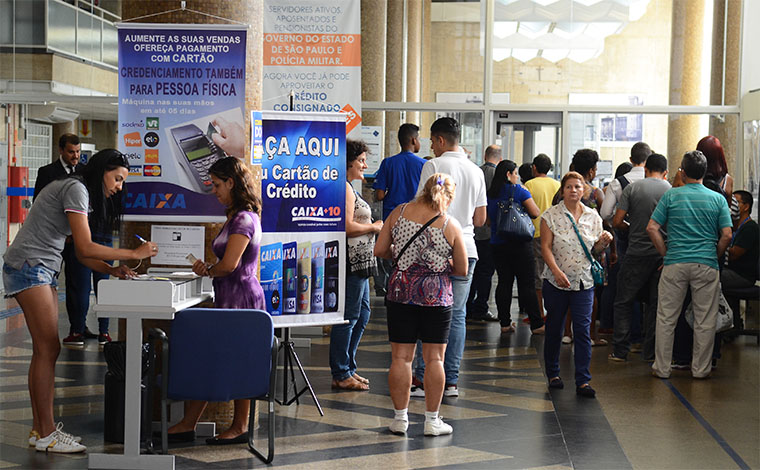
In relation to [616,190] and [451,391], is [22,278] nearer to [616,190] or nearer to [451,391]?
[451,391]

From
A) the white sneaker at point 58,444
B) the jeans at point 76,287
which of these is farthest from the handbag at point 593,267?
the jeans at point 76,287

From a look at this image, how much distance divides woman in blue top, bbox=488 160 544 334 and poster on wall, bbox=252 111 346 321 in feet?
10.7

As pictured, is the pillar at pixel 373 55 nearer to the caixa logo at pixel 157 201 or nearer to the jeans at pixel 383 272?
the jeans at pixel 383 272

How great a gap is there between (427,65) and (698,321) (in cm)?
593

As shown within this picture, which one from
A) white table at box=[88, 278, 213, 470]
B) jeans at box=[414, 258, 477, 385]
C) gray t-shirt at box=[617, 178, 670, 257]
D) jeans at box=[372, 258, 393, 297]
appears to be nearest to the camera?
white table at box=[88, 278, 213, 470]

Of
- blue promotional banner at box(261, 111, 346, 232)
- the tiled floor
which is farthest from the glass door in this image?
blue promotional banner at box(261, 111, 346, 232)

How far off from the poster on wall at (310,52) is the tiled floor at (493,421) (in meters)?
2.26

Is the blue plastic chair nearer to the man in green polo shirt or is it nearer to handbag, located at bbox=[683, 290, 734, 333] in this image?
the man in green polo shirt

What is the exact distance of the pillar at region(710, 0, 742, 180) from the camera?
11.8 m

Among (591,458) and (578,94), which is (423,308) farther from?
(578,94)

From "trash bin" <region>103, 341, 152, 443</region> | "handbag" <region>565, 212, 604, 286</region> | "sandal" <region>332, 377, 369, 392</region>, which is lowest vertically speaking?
"sandal" <region>332, 377, 369, 392</region>

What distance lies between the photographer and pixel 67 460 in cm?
482

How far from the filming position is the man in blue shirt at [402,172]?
8234 mm

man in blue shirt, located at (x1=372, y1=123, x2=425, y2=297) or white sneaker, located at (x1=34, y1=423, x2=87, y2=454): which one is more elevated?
man in blue shirt, located at (x1=372, y1=123, x2=425, y2=297)
